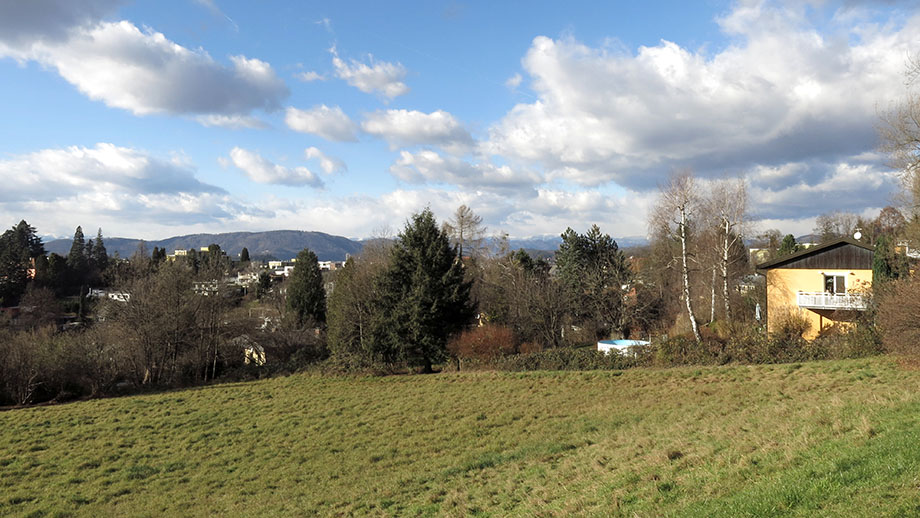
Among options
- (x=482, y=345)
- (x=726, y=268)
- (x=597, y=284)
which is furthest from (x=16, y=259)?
(x=726, y=268)

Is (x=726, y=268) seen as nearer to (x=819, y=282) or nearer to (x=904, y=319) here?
(x=819, y=282)

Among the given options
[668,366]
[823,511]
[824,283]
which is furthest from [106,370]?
[824,283]

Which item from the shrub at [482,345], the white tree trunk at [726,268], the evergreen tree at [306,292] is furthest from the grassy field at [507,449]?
the evergreen tree at [306,292]

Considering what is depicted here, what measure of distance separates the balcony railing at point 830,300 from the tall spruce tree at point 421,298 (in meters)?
18.0

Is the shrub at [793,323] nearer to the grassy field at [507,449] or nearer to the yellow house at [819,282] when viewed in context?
the yellow house at [819,282]

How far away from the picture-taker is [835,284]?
1097 inches

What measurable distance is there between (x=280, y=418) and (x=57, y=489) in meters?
7.17

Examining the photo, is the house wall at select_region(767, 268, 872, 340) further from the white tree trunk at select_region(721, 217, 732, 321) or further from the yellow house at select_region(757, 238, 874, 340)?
the white tree trunk at select_region(721, 217, 732, 321)

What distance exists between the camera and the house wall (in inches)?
1067

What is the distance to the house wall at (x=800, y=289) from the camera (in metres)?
27.1

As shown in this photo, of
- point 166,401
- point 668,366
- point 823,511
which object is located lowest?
point 166,401

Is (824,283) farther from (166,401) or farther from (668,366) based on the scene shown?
(166,401)

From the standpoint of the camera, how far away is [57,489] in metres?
12.5

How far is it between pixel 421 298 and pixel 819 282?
21.8 metres
